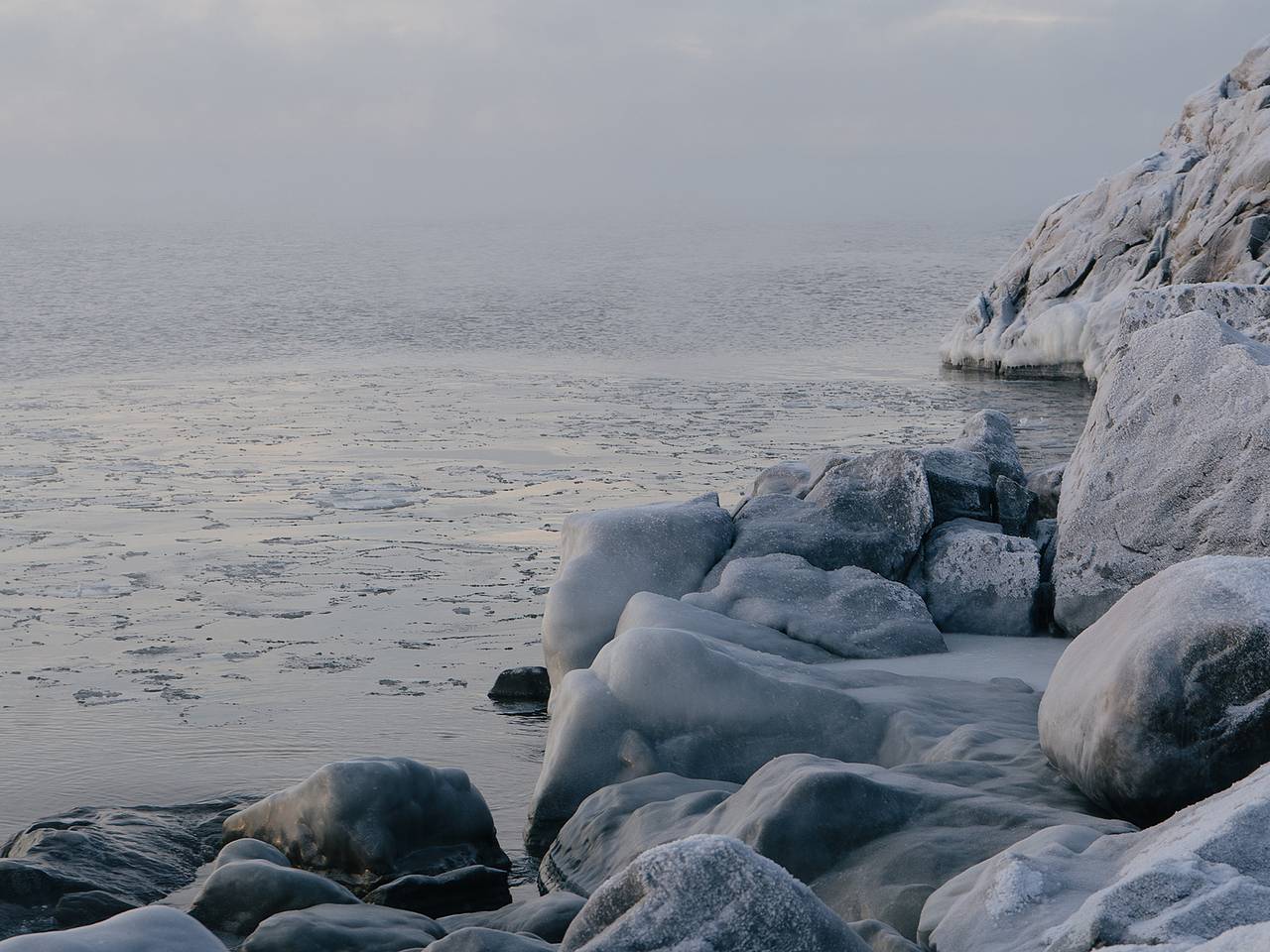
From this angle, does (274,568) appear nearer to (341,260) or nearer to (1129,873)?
(1129,873)

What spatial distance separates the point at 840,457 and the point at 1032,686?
86.5 inches

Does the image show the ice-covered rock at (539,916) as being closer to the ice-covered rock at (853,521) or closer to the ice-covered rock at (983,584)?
the ice-covered rock at (853,521)

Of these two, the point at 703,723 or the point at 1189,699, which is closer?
the point at 1189,699

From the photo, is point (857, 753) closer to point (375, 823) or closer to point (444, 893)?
point (444, 893)

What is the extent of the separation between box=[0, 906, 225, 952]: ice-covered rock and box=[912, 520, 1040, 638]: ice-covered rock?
4.37 meters

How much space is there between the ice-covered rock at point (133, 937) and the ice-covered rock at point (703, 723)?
6.39ft

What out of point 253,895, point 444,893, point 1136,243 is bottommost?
point 444,893

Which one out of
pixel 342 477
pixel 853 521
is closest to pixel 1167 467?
pixel 853 521

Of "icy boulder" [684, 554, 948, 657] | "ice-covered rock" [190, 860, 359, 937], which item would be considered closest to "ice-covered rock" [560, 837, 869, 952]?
"ice-covered rock" [190, 860, 359, 937]

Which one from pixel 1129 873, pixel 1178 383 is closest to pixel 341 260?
pixel 1178 383

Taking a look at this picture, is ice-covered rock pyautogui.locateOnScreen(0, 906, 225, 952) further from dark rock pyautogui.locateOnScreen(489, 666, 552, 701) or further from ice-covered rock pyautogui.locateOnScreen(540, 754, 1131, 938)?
dark rock pyautogui.locateOnScreen(489, 666, 552, 701)

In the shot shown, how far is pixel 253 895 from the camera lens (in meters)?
4.51

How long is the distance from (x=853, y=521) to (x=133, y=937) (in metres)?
4.73

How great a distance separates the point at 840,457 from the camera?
8.02 metres
